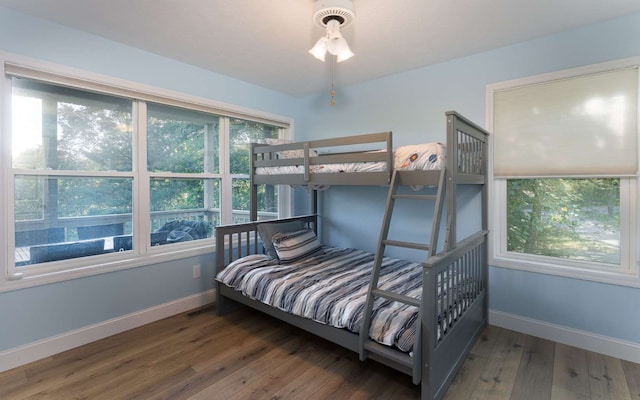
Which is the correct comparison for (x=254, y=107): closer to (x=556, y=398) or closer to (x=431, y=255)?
(x=431, y=255)

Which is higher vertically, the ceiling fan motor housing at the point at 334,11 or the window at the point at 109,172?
the ceiling fan motor housing at the point at 334,11

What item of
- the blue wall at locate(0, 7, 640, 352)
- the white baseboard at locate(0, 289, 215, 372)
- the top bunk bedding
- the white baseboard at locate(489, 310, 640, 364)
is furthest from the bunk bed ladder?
the white baseboard at locate(0, 289, 215, 372)

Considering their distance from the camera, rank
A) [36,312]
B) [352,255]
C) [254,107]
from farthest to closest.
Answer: [254,107], [352,255], [36,312]

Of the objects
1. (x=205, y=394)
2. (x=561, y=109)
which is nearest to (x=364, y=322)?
(x=205, y=394)

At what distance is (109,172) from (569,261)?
3768 mm

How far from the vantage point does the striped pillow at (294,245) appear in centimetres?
293

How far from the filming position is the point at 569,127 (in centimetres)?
230

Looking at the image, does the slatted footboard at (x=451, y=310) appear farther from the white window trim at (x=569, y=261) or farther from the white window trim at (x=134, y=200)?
the white window trim at (x=134, y=200)

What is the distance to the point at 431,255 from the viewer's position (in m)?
1.77

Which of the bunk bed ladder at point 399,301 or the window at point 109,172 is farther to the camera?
the window at point 109,172

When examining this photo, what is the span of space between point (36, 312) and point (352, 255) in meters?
2.56

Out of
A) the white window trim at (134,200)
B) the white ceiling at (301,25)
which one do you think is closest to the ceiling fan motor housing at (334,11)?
the white ceiling at (301,25)

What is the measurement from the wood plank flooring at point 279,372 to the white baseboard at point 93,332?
6 cm

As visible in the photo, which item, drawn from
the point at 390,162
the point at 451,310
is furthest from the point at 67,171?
the point at 451,310
